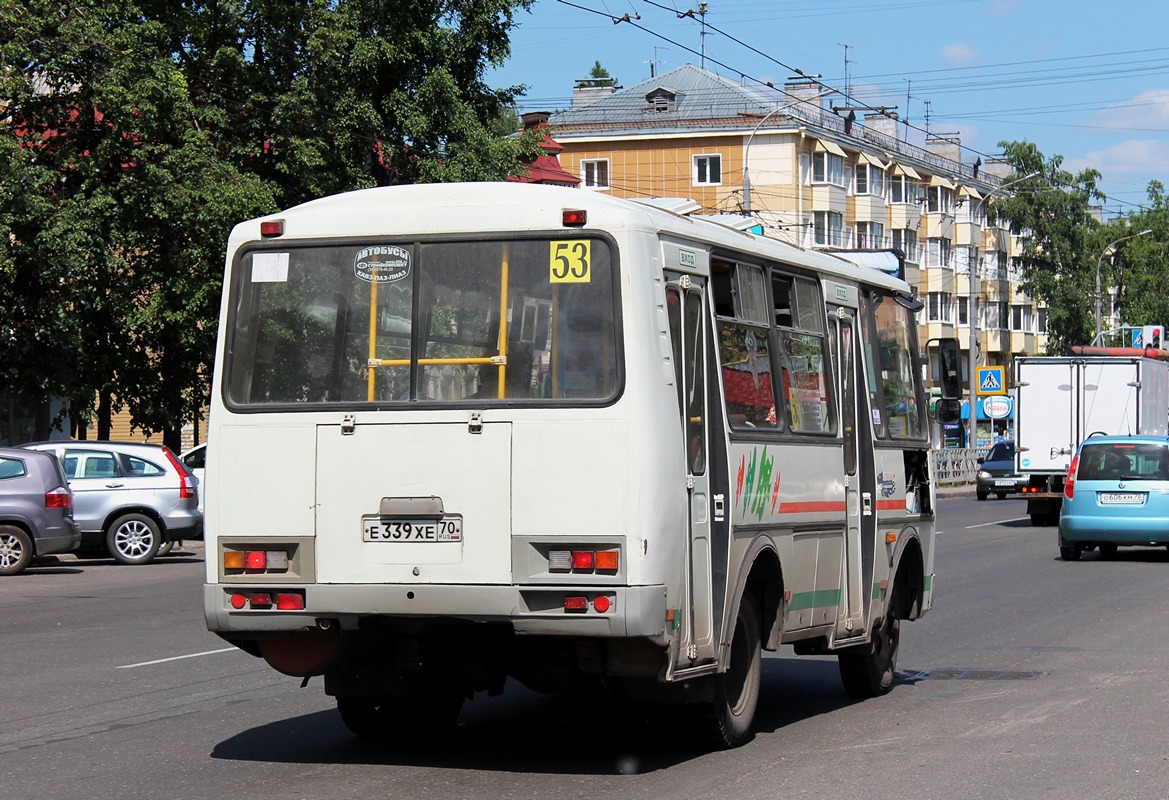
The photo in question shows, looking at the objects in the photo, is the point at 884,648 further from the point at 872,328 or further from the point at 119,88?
the point at 119,88

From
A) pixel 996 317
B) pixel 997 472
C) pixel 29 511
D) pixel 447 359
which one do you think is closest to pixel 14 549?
pixel 29 511

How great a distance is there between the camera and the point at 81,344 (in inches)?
1223

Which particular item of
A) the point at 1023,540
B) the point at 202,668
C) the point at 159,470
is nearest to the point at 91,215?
the point at 159,470

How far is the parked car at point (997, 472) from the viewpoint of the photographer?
4656 centimetres

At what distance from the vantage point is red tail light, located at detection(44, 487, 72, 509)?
839 inches

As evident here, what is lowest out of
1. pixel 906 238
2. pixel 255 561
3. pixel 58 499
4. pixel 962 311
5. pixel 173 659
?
pixel 173 659

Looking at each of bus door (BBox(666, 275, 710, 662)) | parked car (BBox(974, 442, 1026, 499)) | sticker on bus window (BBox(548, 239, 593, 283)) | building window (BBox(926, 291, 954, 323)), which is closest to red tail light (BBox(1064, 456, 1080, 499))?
bus door (BBox(666, 275, 710, 662))

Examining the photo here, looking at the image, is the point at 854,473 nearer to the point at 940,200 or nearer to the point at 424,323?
the point at 424,323

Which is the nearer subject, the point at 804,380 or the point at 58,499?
the point at 804,380

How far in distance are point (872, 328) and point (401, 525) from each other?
4.39 m

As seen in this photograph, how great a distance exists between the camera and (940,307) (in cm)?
9219

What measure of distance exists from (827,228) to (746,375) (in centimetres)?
7077

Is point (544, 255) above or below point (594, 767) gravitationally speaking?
above

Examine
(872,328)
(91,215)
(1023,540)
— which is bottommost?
(1023,540)
